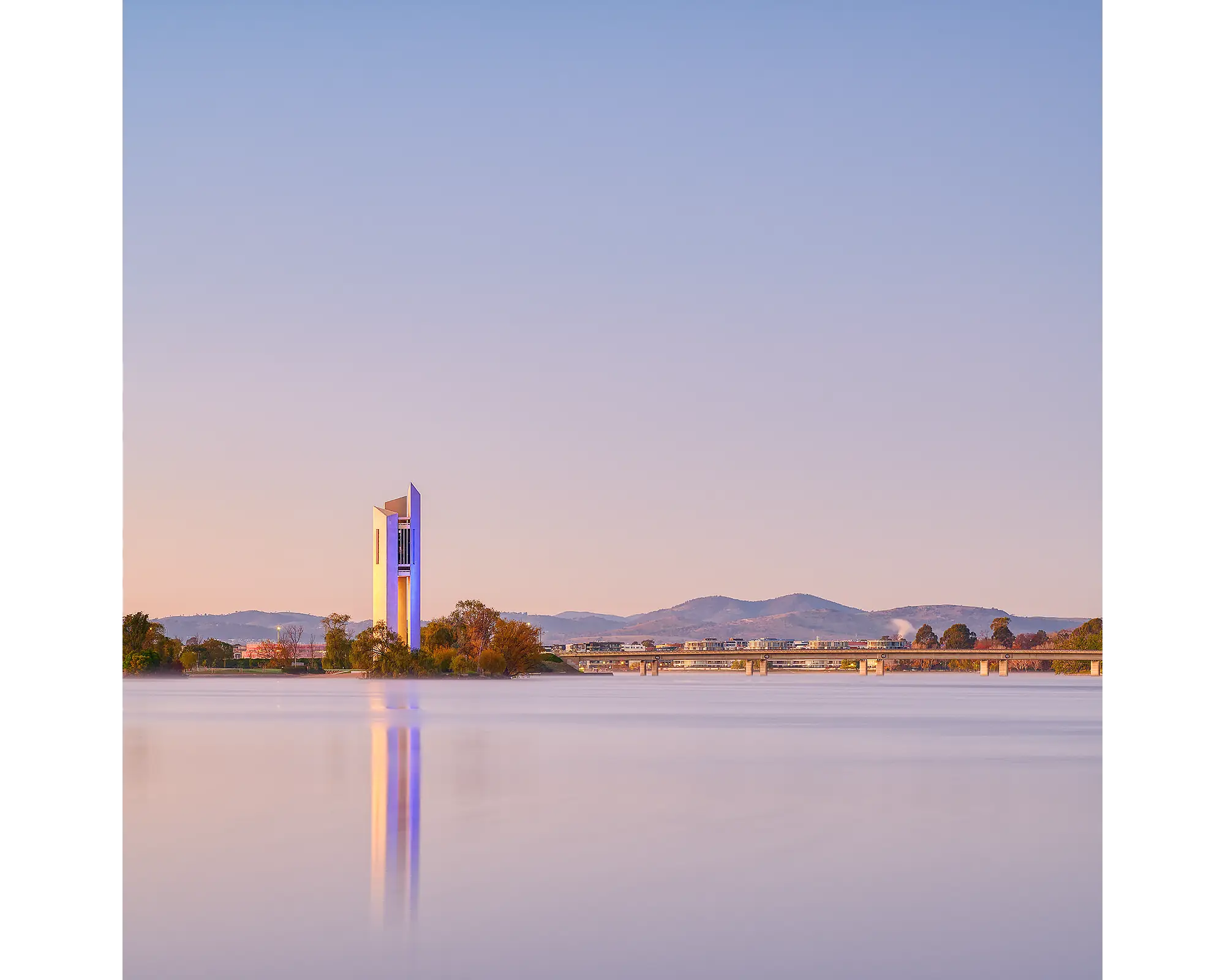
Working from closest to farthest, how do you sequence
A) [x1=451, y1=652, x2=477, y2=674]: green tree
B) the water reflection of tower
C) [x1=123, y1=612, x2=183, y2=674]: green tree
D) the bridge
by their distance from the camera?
1. the water reflection of tower
2. [x1=123, y1=612, x2=183, y2=674]: green tree
3. [x1=451, y1=652, x2=477, y2=674]: green tree
4. the bridge

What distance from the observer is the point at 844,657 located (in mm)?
153375

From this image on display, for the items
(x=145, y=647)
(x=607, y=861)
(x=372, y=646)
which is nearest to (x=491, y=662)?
(x=372, y=646)

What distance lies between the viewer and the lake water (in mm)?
8766

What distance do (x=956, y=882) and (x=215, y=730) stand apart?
26027 millimetres

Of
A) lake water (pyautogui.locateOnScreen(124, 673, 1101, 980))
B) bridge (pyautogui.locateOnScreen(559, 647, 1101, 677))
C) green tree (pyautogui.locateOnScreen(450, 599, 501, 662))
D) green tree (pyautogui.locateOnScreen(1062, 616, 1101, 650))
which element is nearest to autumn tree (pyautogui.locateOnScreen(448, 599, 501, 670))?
green tree (pyautogui.locateOnScreen(450, 599, 501, 662))

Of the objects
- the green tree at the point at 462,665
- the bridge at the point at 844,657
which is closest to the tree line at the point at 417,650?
the green tree at the point at 462,665

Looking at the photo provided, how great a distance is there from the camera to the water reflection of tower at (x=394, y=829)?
10.4 m

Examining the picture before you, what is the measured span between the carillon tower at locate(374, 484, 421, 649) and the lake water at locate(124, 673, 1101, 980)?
4512 inches

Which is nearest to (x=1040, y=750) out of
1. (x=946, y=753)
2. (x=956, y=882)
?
(x=946, y=753)

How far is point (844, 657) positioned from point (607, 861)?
472ft

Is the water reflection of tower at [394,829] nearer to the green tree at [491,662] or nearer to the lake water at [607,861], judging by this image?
the lake water at [607,861]

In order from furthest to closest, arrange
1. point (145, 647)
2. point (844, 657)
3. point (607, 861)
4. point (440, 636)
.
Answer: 1. point (844, 657)
2. point (440, 636)
3. point (145, 647)
4. point (607, 861)

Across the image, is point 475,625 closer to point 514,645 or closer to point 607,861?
point 514,645

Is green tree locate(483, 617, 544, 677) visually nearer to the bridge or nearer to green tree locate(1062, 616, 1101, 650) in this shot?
the bridge
